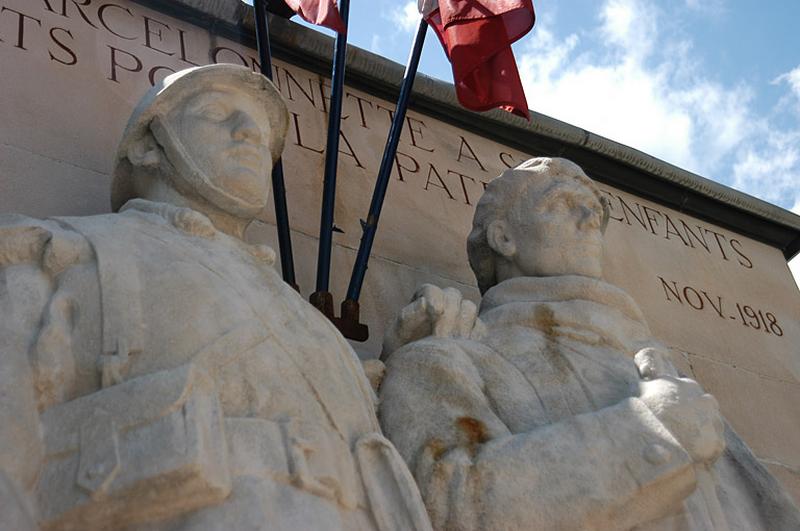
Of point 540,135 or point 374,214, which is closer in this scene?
point 374,214

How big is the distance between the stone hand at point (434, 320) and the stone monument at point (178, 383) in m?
0.56

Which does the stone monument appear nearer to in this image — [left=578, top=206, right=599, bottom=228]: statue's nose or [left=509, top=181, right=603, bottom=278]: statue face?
[left=509, top=181, right=603, bottom=278]: statue face

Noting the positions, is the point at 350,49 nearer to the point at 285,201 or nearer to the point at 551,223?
the point at 285,201

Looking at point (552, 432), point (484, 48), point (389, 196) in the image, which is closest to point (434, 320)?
point (552, 432)

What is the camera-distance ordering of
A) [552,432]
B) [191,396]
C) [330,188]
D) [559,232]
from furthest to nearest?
[330,188] → [559,232] → [552,432] → [191,396]

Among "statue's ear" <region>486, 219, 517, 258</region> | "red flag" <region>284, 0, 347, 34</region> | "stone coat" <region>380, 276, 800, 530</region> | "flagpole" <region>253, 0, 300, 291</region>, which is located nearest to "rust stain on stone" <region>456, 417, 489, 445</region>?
"stone coat" <region>380, 276, 800, 530</region>

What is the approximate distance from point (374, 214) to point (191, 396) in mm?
2785

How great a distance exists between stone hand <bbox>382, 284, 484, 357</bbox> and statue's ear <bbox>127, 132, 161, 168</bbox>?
1.06 meters

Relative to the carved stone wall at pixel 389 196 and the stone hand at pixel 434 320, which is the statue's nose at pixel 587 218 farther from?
the carved stone wall at pixel 389 196

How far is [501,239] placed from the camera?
17.3 feet

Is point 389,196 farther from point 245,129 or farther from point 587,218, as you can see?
point 245,129

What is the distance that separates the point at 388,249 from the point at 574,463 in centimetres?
260

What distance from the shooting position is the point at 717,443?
4016 millimetres

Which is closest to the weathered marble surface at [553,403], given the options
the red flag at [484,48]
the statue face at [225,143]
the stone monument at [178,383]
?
the stone monument at [178,383]
